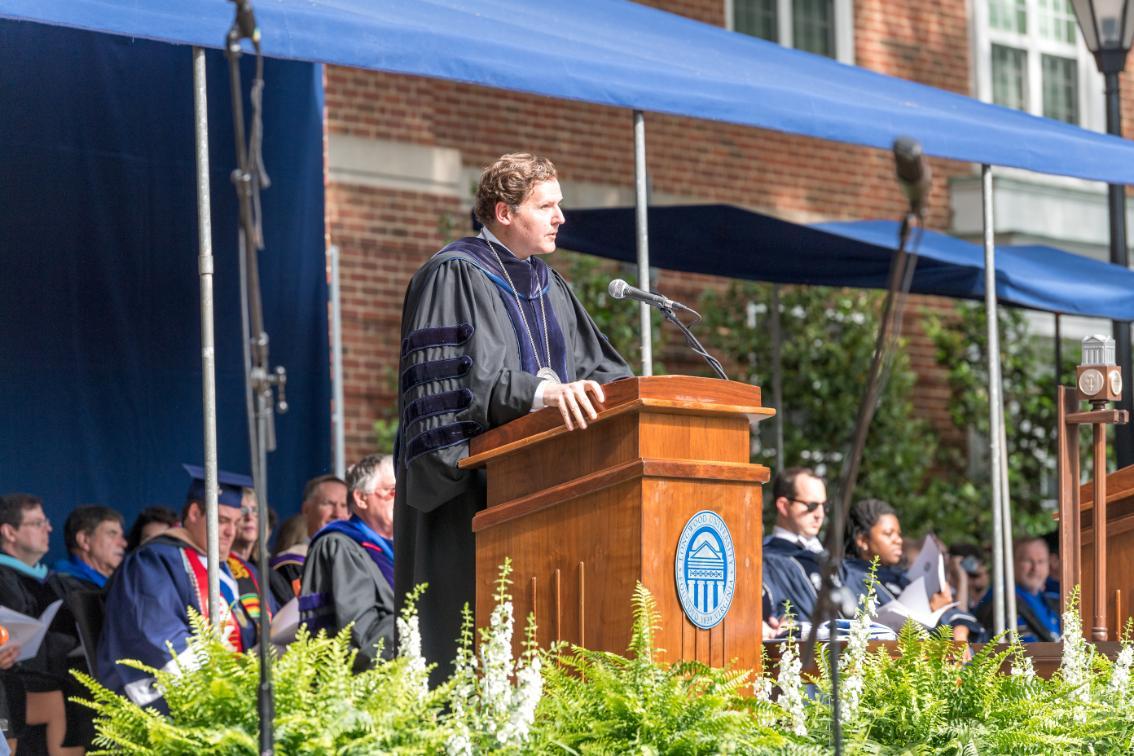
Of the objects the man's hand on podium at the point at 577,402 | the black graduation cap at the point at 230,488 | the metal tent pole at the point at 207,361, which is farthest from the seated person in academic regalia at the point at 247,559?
the man's hand on podium at the point at 577,402

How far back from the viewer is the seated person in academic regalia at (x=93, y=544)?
729 centimetres

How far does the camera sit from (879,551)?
808 cm

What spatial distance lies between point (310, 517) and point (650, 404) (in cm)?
418

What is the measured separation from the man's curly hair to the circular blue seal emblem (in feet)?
3.92

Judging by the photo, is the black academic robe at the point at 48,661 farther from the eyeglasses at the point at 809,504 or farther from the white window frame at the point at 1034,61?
→ the white window frame at the point at 1034,61

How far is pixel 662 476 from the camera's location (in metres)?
3.81

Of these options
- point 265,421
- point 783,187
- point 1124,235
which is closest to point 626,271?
point 783,187

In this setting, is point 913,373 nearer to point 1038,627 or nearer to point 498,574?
point 1038,627

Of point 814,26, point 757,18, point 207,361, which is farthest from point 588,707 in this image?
point 814,26

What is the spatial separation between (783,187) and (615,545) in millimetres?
10152

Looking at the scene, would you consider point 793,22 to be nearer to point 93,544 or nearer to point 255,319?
point 93,544

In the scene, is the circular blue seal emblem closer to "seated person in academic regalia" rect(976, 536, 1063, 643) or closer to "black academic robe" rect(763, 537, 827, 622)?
"black academic robe" rect(763, 537, 827, 622)

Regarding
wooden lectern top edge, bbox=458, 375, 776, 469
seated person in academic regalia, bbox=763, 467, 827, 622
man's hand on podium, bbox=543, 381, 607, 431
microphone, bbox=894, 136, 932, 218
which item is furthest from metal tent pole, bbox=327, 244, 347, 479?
microphone, bbox=894, 136, 932, 218

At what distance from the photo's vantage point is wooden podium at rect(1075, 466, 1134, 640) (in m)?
6.21
